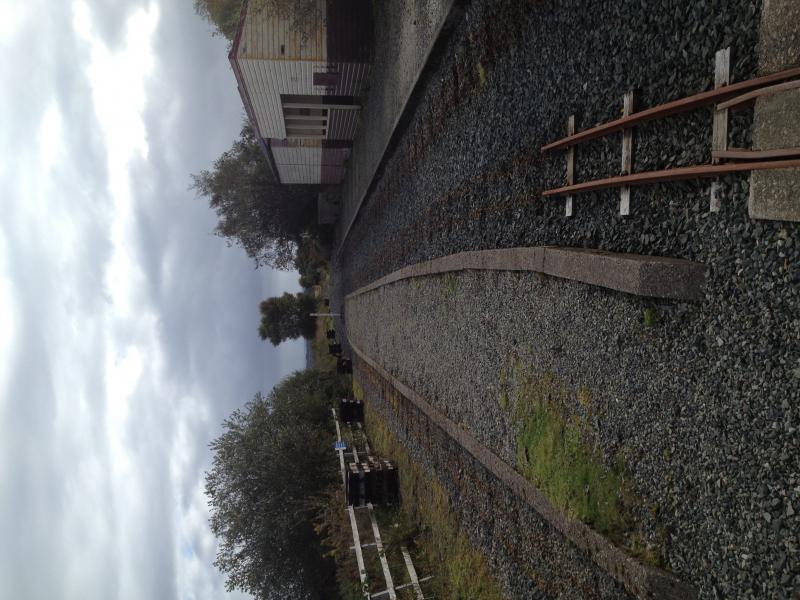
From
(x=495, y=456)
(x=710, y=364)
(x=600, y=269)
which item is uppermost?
(x=600, y=269)

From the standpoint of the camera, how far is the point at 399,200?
13656mm

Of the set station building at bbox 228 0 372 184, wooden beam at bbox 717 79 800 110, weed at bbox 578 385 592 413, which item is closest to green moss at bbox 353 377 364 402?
station building at bbox 228 0 372 184

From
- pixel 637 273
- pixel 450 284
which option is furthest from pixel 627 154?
pixel 450 284

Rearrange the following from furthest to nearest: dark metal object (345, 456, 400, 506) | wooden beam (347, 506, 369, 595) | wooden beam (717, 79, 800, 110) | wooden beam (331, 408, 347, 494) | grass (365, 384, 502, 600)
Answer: wooden beam (331, 408, 347, 494) < dark metal object (345, 456, 400, 506) < wooden beam (347, 506, 369, 595) < grass (365, 384, 502, 600) < wooden beam (717, 79, 800, 110)

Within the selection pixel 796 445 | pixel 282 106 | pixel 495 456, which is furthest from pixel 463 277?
pixel 282 106

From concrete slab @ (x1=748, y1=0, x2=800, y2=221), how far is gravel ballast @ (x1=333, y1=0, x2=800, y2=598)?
0.12m

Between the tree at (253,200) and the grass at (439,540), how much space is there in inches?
681

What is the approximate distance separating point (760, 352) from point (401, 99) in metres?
9.78

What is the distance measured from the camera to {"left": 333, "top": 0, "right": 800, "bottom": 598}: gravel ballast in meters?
3.78

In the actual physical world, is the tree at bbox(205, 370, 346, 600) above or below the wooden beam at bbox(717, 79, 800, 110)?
below

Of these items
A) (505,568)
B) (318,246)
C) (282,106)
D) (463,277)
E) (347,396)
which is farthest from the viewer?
(318,246)

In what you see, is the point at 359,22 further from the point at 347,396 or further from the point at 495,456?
the point at 347,396

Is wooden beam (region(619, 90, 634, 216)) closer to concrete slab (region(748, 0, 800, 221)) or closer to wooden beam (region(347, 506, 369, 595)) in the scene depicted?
concrete slab (region(748, 0, 800, 221))

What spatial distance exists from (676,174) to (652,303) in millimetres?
1005
